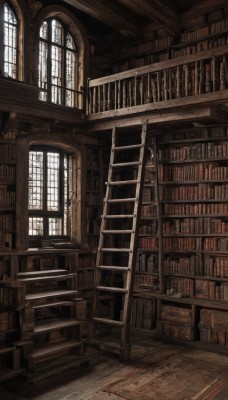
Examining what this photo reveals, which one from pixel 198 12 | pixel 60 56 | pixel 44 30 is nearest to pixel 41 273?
pixel 60 56

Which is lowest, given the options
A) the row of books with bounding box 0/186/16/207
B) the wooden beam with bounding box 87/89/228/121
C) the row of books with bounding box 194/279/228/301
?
the row of books with bounding box 194/279/228/301

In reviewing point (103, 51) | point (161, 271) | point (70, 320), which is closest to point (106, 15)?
point (103, 51)

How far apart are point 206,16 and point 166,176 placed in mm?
2560

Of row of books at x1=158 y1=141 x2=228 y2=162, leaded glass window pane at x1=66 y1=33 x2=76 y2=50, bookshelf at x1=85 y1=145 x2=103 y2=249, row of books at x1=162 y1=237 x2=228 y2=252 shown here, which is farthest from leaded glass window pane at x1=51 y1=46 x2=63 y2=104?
row of books at x1=162 y1=237 x2=228 y2=252

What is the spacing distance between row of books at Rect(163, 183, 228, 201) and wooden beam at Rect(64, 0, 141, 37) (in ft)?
8.96

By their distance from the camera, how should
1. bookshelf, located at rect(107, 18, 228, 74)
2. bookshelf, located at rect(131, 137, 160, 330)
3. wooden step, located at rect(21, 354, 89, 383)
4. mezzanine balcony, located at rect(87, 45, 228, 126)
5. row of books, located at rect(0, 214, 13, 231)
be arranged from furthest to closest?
bookshelf, located at rect(131, 137, 160, 330), bookshelf, located at rect(107, 18, 228, 74), row of books, located at rect(0, 214, 13, 231), mezzanine balcony, located at rect(87, 45, 228, 126), wooden step, located at rect(21, 354, 89, 383)

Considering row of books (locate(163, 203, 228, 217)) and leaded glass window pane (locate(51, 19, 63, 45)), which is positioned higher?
leaded glass window pane (locate(51, 19, 63, 45))

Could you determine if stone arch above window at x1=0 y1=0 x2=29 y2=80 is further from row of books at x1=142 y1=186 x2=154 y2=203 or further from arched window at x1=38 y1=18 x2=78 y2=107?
row of books at x1=142 y1=186 x2=154 y2=203

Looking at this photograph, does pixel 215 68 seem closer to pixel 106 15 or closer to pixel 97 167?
pixel 106 15

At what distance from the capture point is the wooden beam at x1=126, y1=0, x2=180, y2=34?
5.95m

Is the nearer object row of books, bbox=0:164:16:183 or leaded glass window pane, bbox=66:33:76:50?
row of books, bbox=0:164:16:183

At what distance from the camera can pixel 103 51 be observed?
740 cm

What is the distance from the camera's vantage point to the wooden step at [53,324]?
496 cm

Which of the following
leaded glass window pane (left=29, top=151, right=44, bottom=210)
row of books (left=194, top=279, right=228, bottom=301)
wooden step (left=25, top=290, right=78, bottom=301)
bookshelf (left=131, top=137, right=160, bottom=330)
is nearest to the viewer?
wooden step (left=25, top=290, right=78, bottom=301)
